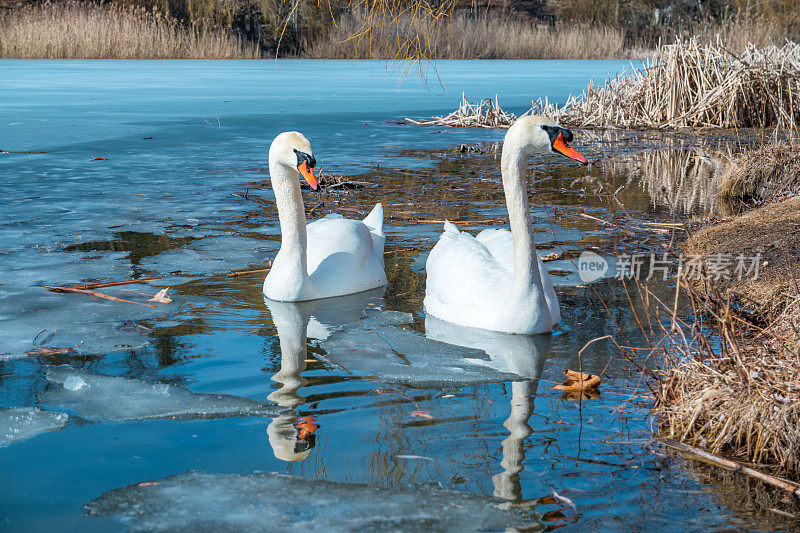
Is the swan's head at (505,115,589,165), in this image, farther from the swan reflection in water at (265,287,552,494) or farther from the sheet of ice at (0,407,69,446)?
the sheet of ice at (0,407,69,446)

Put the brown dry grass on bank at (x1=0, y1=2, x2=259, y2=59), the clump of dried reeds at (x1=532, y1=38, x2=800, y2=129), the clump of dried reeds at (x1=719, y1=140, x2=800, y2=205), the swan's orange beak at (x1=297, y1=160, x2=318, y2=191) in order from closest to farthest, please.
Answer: the swan's orange beak at (x1=297, y1=160, x2=318, y2=191) < the clump of dried reeds at (x1=719, y1=140, x2=800, y2=205) < the clump of dried reeds at (x1=532, y1=38, x2=800, y2=129) < the brown dry grass on bank at (x1=0, y1=2, x2=259, y2=59)

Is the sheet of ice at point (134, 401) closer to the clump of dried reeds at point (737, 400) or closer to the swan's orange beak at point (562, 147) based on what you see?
the clump of dried reeds at point (737, 400)

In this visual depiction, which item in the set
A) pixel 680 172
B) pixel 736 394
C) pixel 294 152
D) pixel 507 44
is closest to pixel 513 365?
pixel 736 394

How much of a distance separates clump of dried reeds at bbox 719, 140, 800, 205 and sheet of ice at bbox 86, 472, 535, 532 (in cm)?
538

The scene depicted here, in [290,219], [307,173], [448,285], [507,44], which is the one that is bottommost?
[448,285]

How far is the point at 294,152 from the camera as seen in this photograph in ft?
16.6

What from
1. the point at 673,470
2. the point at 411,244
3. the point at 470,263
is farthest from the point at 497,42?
the point at 673,470

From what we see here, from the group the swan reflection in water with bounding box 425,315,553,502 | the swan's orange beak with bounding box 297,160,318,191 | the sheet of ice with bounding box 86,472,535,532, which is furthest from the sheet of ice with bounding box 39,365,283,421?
the swan's orange beak with bounding box 297,160,318,191

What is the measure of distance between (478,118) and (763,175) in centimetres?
729

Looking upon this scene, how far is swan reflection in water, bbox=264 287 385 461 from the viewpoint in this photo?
10.7 feet

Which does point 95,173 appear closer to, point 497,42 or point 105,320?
point 105,320

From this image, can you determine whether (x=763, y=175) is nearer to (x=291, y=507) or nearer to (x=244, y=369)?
(x=244, y=369)

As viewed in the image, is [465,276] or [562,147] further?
[465,276]

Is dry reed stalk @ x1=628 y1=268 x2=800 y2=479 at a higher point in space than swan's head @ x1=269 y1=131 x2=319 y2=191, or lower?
lower
